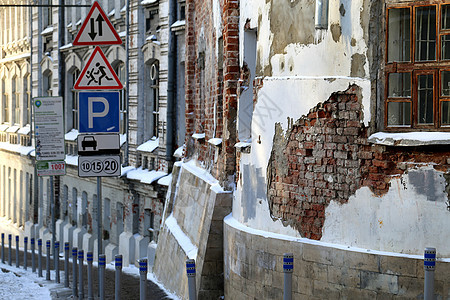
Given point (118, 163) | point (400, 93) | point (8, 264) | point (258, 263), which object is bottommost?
point (8, 264)

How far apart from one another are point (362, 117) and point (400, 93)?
481 mm

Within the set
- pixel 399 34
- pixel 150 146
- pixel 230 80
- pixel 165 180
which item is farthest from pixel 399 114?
pixel 150 146

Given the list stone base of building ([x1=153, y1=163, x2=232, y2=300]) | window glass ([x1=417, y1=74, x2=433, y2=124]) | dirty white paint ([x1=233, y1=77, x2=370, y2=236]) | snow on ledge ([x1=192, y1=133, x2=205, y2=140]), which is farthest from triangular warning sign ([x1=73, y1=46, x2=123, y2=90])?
snow on ledge ([x1=192, y1=133, x2=205, y2=140])

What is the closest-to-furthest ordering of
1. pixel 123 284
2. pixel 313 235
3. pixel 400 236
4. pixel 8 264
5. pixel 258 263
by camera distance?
pixel 400 236 < pixel 313 235 < pixel 258 263 < pixel 123 284 < pixel 8 264

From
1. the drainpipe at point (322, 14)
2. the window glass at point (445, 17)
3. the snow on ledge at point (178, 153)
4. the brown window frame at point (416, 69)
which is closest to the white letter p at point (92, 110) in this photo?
the drainpipe at point (322, 14)

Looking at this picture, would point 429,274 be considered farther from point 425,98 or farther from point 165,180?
point 165,180

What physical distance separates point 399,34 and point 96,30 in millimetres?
4011

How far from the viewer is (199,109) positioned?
1952 centimetres

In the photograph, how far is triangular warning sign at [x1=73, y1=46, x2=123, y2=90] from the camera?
41.3ft

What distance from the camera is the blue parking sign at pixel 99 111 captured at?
1266 cm

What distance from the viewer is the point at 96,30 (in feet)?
41.5

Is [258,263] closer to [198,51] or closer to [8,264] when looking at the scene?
[198,51]

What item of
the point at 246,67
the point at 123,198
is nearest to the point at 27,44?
the point at 123,198

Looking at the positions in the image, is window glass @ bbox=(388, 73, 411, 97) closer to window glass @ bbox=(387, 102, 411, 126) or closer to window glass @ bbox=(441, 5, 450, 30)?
window glass @ bbox=(387, 102, 411, 126)
